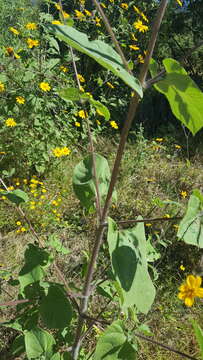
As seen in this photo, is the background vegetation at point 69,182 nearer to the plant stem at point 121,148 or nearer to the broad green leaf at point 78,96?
the plant stem at point 121,148

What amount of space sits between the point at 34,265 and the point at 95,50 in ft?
2.38

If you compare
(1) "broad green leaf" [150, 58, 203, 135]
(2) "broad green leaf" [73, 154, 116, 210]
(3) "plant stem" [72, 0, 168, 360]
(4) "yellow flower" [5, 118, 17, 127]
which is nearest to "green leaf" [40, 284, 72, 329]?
(3) "plant stem" [72, 0, 168, 360]

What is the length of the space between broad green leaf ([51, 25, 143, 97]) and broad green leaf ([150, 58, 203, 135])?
0.05 metres

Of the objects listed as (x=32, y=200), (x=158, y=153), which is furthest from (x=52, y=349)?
(x=158, y=153)

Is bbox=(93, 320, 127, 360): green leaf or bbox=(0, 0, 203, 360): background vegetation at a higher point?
bbox=(93, 320, 127, 360): green leaf

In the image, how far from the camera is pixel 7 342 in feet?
5.47

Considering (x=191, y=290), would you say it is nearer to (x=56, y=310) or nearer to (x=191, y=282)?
(x=191, y=282)

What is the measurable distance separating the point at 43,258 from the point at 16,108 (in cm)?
185

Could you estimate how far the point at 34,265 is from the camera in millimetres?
1088

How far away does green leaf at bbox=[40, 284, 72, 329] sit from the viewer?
0.94 m

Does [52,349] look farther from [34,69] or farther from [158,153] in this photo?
[158,153]

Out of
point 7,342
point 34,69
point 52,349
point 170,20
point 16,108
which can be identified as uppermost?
point 170,20

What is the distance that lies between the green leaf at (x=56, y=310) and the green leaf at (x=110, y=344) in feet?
0.34

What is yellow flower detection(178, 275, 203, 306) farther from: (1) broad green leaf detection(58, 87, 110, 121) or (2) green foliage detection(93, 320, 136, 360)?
(1) broad green leaf detection(58, 87, 110, 121)
